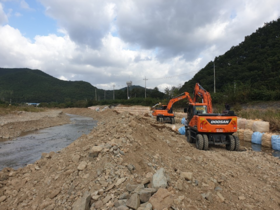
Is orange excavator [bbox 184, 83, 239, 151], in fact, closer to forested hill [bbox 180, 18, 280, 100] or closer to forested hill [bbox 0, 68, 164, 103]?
forested hill [bbox 180, 18, 280, 100]

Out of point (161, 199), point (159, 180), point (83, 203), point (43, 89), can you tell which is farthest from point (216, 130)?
point (43, 89)

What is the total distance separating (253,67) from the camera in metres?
33.3

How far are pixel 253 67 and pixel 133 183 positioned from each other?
37.1m

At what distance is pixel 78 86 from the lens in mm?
112500

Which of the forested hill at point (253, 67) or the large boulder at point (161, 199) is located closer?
the large boulder at point (161, 199)

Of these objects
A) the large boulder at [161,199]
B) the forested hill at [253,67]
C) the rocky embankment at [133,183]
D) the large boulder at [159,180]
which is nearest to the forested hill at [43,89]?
the forested hill at [253,67]

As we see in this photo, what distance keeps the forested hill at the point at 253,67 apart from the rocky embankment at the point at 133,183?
23.6 m

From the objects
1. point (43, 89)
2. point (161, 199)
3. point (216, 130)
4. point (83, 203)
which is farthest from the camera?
point (43, 89)

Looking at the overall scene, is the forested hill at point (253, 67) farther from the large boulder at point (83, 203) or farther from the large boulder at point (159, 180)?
the large boulder at point (83, 203)

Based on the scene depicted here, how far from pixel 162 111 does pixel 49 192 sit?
14.8 meters

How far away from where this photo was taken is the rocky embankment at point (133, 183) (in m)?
3.12

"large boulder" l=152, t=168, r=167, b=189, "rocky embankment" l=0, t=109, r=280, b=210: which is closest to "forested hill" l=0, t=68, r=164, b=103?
"rocky embankment" l=0, t=109, r=280, b=210

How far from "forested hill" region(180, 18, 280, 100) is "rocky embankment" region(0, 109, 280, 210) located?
23.6 m

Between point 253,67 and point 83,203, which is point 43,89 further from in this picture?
point 83,203
